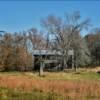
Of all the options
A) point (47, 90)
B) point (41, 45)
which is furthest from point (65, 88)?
point (41, 45)

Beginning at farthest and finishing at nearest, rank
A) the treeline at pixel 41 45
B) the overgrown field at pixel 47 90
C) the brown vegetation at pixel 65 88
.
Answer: the treeline at pixel 41 45
the brown vegetation at pixel 65 88
the overgrown field at pixel 47 90

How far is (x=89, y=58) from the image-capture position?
83.8m

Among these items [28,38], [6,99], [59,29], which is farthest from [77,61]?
[6,99]

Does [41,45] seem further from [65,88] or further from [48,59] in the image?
[65,88]

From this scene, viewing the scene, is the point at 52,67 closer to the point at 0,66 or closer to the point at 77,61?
the point at 77,61

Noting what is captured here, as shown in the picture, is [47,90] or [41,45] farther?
[41,45]

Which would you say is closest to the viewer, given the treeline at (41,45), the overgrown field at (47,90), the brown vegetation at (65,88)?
the overgrown field at (47,90)

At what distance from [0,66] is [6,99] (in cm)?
5933

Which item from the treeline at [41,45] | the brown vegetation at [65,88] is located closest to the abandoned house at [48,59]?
the treeline at [41,45]

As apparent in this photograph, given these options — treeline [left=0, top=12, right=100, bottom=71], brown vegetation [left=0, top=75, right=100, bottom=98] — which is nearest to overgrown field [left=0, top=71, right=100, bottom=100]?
brown vegetation [left=0, top=75, right=100, bottom=98]

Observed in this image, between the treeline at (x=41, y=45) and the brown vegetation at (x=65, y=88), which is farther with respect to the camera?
the treeline at (x=41, y=45)

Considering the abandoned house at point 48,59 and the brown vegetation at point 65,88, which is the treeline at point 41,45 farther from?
the brown vegetation at point 65,88

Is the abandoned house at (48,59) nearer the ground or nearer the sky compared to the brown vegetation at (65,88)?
nearer the sky

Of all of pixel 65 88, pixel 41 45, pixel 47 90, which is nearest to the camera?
pixel 47 90
